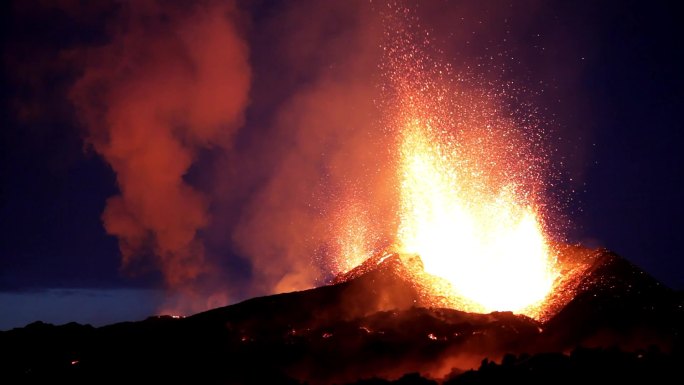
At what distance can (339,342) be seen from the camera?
20234mm

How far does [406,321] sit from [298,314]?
4362mm

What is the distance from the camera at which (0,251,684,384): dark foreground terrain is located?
774 inches

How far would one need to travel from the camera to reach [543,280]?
89.0ft

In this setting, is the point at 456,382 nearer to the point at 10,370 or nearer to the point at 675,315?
the point at 675,315

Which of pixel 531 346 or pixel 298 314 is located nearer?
pixel 531 346

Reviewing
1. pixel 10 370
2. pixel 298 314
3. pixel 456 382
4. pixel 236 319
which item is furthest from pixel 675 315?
pixel 10 370

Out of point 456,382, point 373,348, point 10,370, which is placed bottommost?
point 456,382

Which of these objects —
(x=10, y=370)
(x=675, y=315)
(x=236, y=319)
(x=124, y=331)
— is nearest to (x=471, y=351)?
(x=675, y=315)

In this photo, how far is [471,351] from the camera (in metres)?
20.0

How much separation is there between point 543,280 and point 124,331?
18.7 meters

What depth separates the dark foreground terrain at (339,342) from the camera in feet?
64.5

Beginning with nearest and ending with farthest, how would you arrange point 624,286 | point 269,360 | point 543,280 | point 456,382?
point 456,382, point 269,360, point 624,286, point 543,280

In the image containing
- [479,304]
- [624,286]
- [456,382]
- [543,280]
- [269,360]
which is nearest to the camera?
[456,382]

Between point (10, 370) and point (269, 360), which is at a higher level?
point (10, 370)
